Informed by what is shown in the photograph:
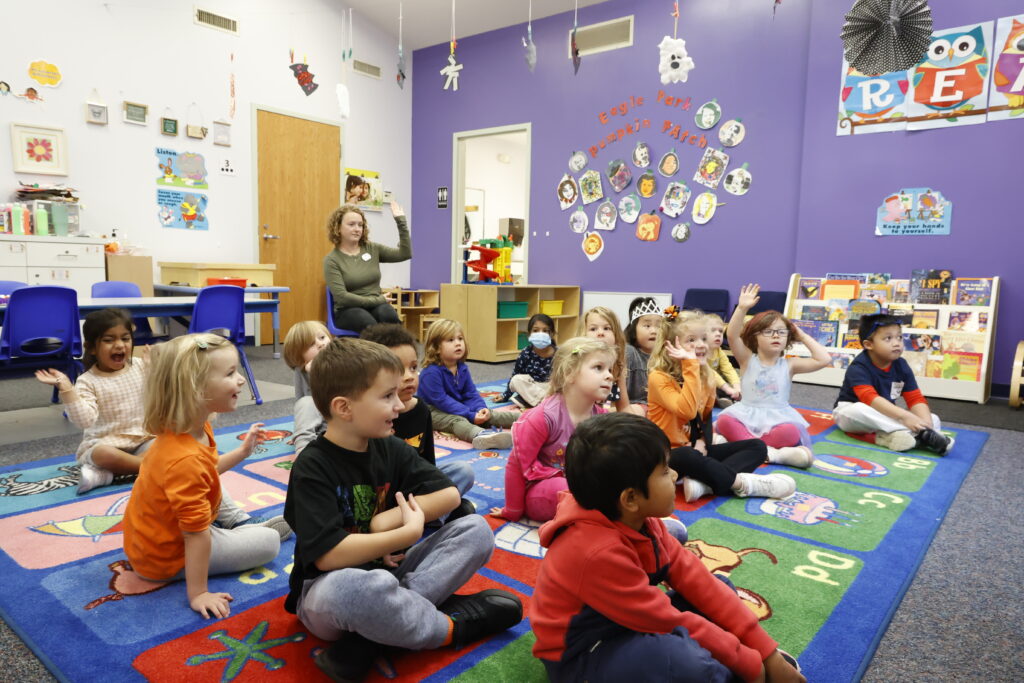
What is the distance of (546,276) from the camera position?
6.96 metres

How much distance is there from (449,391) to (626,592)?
2.28m

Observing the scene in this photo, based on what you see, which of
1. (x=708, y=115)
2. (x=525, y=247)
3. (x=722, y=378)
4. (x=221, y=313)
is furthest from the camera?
(x=525, y=247)

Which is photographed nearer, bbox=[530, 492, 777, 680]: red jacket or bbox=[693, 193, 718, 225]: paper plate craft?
Answer: bbox=[530, 492, 777, 680]: red jacket

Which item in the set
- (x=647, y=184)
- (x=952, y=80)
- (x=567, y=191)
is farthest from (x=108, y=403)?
(x=952, y=80)

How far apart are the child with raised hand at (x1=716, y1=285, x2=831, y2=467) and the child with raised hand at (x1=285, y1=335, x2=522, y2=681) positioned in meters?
1.89

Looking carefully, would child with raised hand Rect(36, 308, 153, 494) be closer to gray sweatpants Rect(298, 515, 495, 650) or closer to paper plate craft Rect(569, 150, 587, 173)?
gray sweatpants Rect(298, 515, 495, 650)

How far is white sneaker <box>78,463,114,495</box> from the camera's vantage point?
2.25m

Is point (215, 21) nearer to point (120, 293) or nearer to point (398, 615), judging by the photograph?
point (120, 293)

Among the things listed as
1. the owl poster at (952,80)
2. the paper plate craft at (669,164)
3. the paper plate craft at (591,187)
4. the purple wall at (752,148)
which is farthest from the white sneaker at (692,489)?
the paper plate craft at (591,187)

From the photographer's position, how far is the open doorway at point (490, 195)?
25.0ft

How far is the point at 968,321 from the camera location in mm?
4430

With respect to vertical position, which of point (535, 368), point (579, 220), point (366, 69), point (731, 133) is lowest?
point (535, 368)

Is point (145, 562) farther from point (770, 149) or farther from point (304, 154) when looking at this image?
point (304, 154)

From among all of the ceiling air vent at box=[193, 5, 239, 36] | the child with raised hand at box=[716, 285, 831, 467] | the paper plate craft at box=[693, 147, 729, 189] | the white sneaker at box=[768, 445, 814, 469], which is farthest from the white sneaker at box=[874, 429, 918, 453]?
the ceiling air vent at box=[193, 5, 239, 36]
